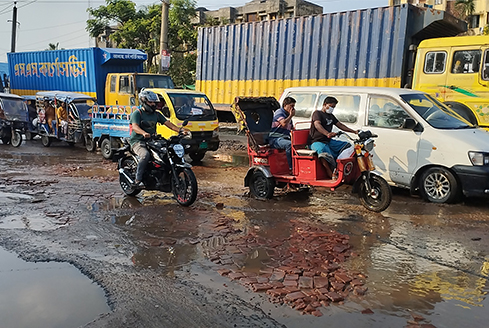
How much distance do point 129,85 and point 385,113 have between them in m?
8.84

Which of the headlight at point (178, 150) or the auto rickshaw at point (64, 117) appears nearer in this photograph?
the headlight at point (178, 150)

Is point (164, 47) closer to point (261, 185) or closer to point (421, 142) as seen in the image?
point (261, 185)

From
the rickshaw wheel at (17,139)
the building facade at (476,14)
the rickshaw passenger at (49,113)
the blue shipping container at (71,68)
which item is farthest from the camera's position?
the building facade at (476,14)

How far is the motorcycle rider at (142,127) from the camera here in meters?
6.79

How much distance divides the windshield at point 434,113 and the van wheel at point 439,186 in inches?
29.3

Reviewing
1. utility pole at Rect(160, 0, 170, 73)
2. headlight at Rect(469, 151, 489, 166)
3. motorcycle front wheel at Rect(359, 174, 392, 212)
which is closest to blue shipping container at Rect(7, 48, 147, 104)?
utility pole at Rect(160, 0, 170, 73)

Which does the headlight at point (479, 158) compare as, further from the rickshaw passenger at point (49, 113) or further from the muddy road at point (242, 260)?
Answer: the rickshaw passenger at point (49, 113)

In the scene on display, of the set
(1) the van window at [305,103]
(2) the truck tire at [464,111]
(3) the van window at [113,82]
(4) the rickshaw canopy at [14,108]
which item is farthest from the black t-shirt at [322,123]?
(4) the rickshaw canopy at [14,108]

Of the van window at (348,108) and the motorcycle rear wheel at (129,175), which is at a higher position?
the van window at (348,108)

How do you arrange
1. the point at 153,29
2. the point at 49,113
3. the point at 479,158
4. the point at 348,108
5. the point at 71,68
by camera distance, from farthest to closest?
the point at 153,29 < the point at 71,68 < the point at 49,113 < the point at 348,108 < the point at 479,158

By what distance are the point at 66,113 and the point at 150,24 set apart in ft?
62.1

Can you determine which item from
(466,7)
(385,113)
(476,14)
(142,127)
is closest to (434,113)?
(385,113)

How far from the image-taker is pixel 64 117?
13836 mm

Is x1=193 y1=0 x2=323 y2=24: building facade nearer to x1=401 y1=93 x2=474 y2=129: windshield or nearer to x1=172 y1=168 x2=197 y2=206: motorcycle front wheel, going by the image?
x1=401 y1=93 x2=474 y2=129: windshield
